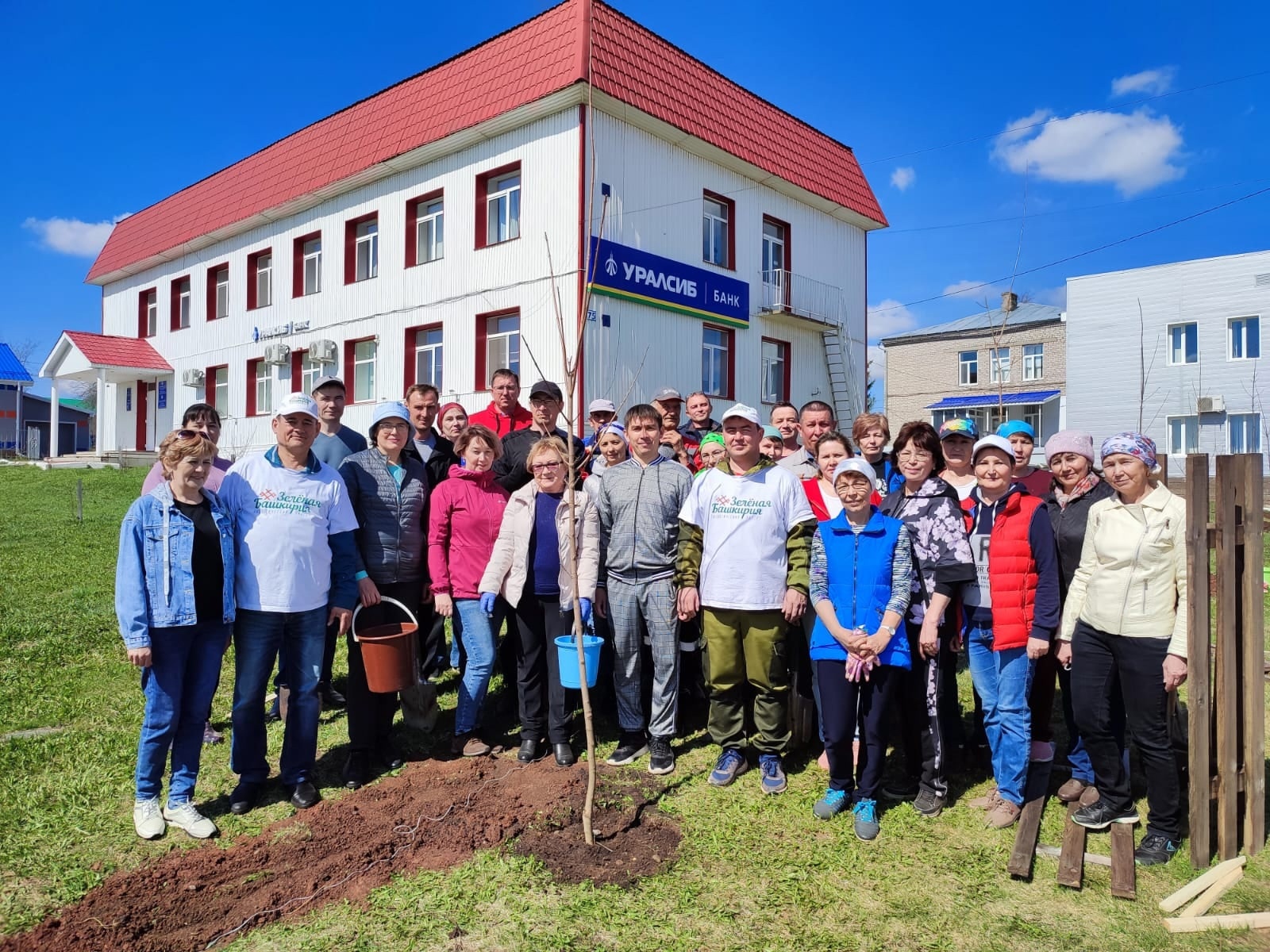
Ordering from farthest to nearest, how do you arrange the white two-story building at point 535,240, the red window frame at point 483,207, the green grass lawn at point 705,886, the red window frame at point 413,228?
the red window frame at point 413,228 → the red window frame at point 483,207 → the white two-story building at point 535,240 → the green grass lawn at point 705,886

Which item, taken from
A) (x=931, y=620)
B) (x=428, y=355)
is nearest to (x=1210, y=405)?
(x=428, y=355)

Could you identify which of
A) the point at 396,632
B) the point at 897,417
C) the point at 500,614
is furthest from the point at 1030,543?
the point at 897,417

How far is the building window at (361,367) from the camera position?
62.5 feet

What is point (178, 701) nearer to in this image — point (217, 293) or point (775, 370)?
point (775, 370)

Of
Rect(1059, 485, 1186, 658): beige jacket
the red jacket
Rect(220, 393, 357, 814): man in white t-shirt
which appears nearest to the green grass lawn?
Rect(220, 393, 357, 814): man in white t-shirt

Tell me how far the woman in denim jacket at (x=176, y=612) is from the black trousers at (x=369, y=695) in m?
0.76

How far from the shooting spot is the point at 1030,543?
3.88 meters

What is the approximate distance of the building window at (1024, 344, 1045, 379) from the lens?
36469mm

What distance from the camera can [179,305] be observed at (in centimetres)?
2503

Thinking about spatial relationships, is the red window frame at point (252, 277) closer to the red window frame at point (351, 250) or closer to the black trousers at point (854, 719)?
the red window frame at point (351, 250)

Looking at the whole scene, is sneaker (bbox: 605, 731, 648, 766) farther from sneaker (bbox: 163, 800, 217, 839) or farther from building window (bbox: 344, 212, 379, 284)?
building window (bbox: 344, 212, 379, 284)

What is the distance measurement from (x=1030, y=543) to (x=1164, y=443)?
31336 mm

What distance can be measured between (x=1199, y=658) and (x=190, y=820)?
4.74m

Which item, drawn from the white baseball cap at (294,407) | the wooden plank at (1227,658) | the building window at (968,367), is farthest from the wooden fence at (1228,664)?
the building window at (968,367)
